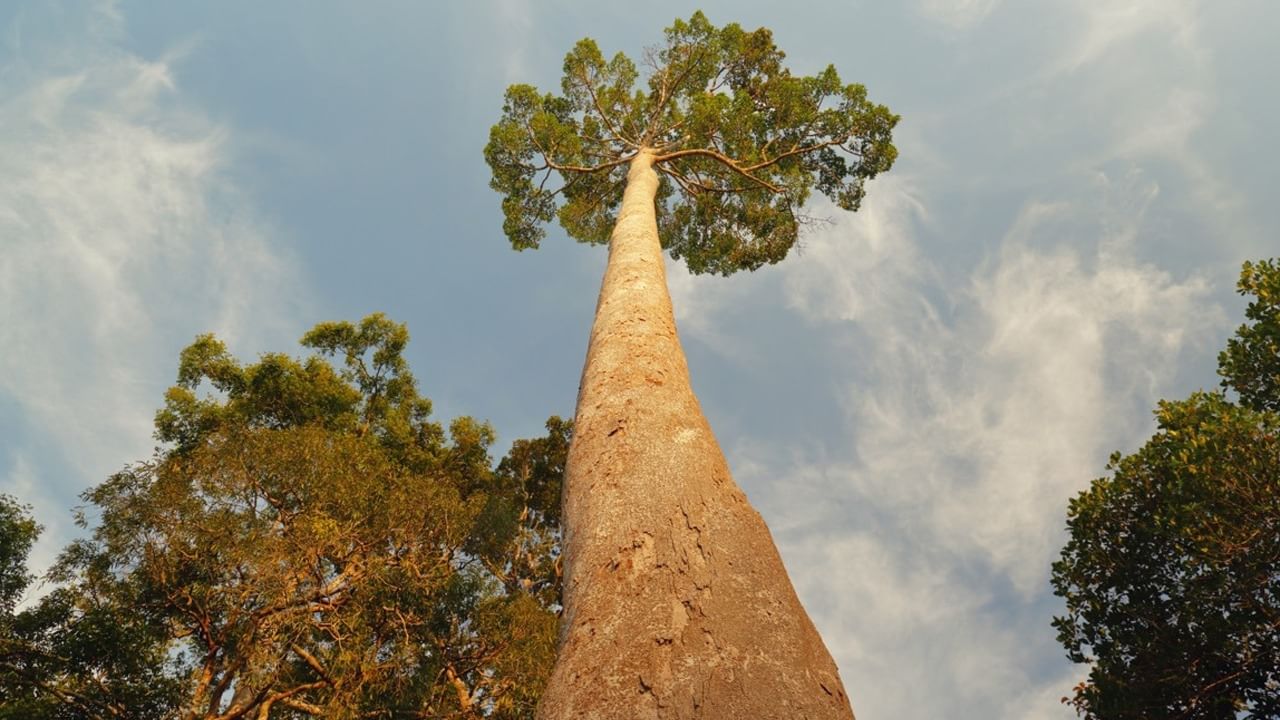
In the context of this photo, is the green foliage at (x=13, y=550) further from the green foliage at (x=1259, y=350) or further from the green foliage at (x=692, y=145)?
the green foliage at (x=1259, y=350)

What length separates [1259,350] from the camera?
8.22 metres

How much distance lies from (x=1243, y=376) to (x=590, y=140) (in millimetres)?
12590

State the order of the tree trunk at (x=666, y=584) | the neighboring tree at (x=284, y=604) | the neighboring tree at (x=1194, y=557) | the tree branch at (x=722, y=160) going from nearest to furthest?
the tree trunk at (x=666, y=584) → the neighboring tree at (x=1194, y=557) → the neighboring tree at (x=284, y=604) → the tree branch at (x=722, y=160)

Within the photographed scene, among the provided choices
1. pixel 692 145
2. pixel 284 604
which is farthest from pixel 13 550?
pixel 692 145

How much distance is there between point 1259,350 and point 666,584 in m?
9.40

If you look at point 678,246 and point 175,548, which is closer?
point 175,548

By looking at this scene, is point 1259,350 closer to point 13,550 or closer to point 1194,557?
point 1194,557

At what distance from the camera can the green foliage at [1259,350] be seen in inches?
319


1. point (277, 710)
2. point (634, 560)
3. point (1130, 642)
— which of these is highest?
point (1130, 642)

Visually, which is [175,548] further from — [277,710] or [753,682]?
[753,682]

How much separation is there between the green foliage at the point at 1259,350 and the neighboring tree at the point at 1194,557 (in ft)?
0.04

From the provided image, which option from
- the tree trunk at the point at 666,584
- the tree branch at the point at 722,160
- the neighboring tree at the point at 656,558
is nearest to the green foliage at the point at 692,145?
the tree branch at the point at 722,160

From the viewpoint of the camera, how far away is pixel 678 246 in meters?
16.6

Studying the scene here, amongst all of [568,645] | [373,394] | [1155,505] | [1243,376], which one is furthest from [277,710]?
[1243,376]
